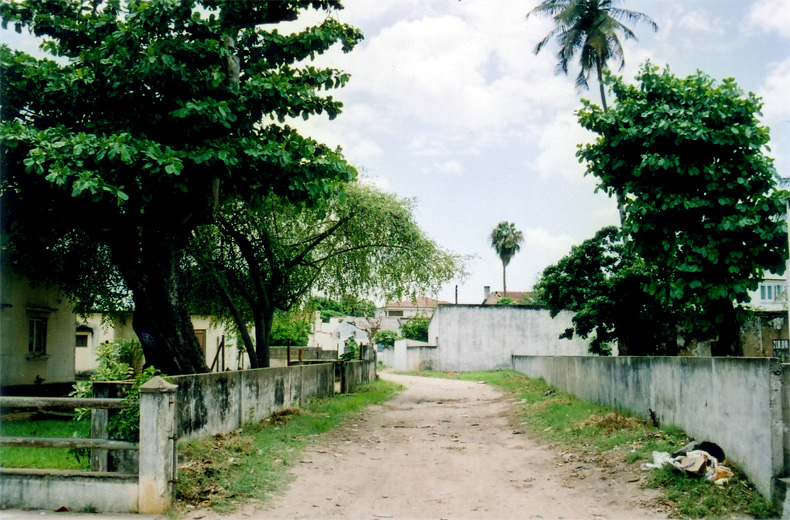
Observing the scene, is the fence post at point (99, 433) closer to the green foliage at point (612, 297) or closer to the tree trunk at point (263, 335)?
the tree trunk at point (263, 335)

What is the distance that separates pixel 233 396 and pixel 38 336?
9.00m

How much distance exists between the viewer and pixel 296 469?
9.61 meters

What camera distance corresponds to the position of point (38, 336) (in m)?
17.6

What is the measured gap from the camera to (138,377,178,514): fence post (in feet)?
22.1

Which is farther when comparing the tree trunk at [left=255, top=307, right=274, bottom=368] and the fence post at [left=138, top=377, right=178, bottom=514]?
the tree trunk at [left=255, top=307, right=274, bottom=368]

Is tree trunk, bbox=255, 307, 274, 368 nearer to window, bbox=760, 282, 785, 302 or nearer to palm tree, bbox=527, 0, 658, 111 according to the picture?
palm tree, bbox=527, 0, 658, 111

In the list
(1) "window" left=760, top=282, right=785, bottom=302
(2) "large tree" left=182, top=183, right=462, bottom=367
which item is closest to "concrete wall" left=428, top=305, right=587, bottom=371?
(1) "window" left=760, top=282, right=785, bottom=302

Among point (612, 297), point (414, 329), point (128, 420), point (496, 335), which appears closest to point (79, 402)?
point (128, 420)

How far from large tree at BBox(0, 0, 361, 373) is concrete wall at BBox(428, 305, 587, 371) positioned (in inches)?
1296

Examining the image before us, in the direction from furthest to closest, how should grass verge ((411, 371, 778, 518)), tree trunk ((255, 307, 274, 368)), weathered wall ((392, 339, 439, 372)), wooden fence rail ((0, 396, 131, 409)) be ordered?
weathered wall ((392, 339, 439, 372)) → tree trunk ((255, 307, 274, 368)) → wooden fence rail ((0, 396, 131, 409)) → grass verge ((411, 371, 778, 518))

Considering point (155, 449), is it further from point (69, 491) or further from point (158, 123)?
point (158, 123)

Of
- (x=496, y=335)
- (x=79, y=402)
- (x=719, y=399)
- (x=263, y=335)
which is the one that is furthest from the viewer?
(x=496, y=335)

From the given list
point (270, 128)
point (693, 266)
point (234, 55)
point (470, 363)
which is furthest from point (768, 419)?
point (470, 363)

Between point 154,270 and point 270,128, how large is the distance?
300cm
